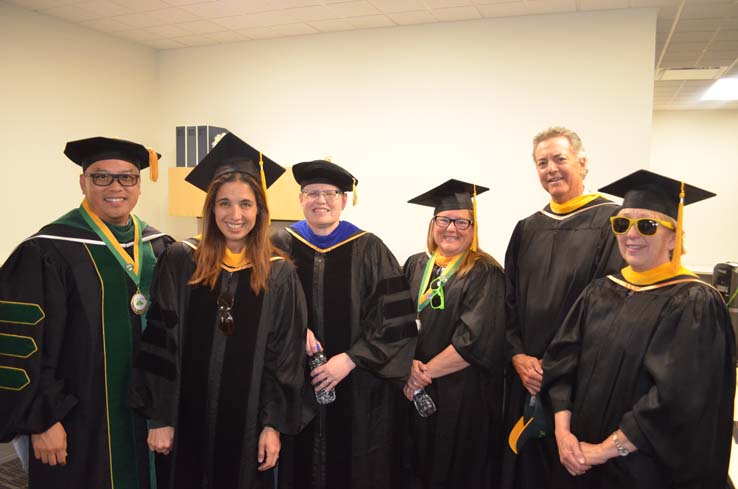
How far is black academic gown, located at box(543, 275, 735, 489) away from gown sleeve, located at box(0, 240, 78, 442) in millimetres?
1982

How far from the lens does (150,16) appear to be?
4.73m

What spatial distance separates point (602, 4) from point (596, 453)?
147 inches

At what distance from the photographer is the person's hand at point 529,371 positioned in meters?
2.30

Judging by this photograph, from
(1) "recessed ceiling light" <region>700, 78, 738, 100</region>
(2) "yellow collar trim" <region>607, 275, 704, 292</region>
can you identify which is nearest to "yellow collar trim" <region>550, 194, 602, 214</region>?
(2) "yellow collar trim" <region>607, 275, 704, 292</region>

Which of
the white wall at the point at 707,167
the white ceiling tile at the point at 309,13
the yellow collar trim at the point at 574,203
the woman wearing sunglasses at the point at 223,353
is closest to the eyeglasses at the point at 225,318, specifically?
the woman wearing sunglasses at the point at 223,353

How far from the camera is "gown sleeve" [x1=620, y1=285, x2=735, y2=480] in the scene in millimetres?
1620

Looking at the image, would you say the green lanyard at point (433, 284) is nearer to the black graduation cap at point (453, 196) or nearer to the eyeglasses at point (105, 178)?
the black graduation cap at point (453, 196)

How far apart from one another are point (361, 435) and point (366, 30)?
4.00m

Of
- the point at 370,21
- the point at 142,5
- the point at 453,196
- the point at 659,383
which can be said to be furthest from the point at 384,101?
the point at 659,383

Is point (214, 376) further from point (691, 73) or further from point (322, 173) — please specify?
point (691, 73)

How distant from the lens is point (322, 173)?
2311 millimetres

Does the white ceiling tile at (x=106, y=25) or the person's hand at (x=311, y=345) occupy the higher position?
the white ceiling tile at (x=106, y=25)

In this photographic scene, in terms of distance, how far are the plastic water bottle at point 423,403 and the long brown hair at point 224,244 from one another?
3.05 feet

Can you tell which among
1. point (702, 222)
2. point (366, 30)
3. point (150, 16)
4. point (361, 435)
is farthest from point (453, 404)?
point (702, 222)
